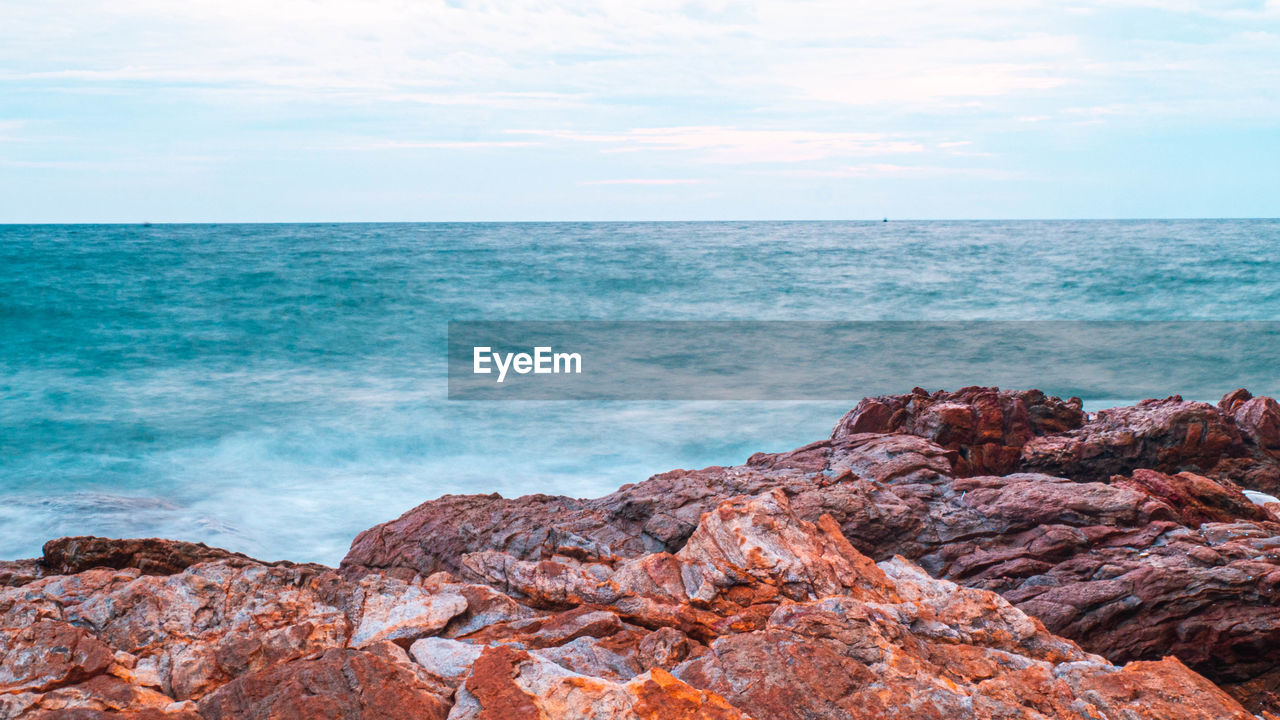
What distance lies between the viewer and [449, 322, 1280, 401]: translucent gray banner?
21.7 meters


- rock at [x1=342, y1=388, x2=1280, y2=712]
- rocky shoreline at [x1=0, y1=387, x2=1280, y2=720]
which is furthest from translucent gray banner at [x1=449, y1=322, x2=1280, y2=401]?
rocky shoreline at [x1=0, y1=387, x2=1280, y2=720]

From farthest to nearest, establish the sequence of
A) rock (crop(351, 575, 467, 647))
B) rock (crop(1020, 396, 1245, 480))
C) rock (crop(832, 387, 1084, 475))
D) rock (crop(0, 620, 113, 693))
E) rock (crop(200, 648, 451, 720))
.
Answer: rock (crop(832, 387, 1084, 475)) → rock (crop(1020, 396, 1245, 480)) → rock (crop(351, 575, 467, 647)) → rock (crop(0, 620, 113, 693)) → rock (crop(200, 648, 451, 720))

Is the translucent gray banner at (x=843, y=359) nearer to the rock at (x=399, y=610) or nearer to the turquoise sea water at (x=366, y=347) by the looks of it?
the turquoise sea water at (x=366, y=347)

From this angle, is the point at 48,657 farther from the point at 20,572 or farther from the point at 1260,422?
the point at 1260,422

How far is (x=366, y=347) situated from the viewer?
28.8 meters

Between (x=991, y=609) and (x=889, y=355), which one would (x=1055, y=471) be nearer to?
(x=991, y=609)

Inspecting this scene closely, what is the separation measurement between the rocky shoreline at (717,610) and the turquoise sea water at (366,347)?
6.38 meters

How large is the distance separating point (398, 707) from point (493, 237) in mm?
67237

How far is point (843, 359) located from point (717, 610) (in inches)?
847

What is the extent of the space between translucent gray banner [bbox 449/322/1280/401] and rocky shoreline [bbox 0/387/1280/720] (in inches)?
532

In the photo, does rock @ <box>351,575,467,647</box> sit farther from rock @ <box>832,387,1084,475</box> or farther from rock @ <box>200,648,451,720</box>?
rock @ <box>832,387,1084,475</box>

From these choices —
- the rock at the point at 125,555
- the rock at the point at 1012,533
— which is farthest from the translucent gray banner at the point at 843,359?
the rock at the point at 125,555

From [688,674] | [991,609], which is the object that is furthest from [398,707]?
[991,609]

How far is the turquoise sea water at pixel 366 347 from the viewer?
14.4 m
